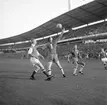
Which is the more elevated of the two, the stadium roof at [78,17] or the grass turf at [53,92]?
the stadium roof at [78,17]

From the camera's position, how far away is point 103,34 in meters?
32.4

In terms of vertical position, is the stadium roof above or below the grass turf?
above

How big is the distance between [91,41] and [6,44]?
47.3 m

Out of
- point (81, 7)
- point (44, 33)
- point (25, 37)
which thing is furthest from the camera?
point (25, 37)

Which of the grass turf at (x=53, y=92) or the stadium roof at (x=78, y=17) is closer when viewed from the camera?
the grass turf at (x=53, y=92)

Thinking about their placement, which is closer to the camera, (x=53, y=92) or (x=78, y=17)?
(x=53, y=92)

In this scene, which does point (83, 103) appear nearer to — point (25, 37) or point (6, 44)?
point (25, 37)

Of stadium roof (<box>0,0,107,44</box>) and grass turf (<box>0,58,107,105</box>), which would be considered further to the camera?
stadium roof (<box>0,0,107,44</box>)

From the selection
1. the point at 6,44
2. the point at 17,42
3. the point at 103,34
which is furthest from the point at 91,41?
the point at 6,44

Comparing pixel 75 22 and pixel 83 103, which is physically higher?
pixel 75 22

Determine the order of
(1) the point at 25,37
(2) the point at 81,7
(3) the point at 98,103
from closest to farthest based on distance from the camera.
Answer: (3) the point at 98,103 < (2) the point at 81,7 < (1) the point at 25,37

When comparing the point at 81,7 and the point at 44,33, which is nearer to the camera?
the point at 81,7

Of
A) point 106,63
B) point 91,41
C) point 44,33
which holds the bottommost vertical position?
point 106,63

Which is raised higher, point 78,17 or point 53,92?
point 78,17
